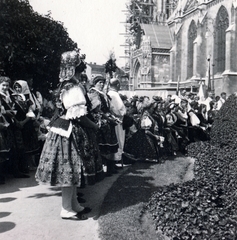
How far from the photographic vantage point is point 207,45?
105 feet

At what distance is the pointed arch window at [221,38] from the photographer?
2978 centimetres

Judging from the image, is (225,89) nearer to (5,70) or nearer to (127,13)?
(5,70)

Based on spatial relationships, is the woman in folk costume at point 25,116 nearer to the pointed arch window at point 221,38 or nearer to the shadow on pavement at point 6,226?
the shadow on pavement at point 6,226

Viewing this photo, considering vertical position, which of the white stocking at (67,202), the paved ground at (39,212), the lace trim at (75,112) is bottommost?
the paved ground at (39,212)

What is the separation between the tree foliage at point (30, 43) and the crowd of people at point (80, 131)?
150 centimetres

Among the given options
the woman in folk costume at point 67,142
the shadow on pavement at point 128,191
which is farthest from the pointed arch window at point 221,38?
the woman in folk costume at point 67,142

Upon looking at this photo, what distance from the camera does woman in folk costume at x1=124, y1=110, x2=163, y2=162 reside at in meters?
7.66

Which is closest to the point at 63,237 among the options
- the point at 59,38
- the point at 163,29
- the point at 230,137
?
the point at 230,137

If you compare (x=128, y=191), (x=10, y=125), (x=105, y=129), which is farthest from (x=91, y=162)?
(x=10, y=125)

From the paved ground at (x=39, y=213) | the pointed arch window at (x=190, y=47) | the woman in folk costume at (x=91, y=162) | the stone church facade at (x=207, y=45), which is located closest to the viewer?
the paved ground at (x=39, y=213)

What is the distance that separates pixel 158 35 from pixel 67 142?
139ft

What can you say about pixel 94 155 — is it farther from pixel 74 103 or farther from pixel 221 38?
pixel 221 38

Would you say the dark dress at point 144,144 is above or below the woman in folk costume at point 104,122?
below

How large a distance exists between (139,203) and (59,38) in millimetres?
8022
